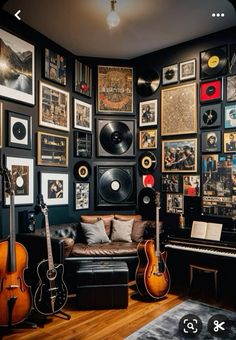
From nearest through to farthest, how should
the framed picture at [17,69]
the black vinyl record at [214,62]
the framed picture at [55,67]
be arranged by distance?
1. the framed picture at [17,69]
2. the black vinyl record at [214,62]
3. the framed picture at [55,67]

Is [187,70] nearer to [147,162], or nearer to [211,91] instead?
[211,91]

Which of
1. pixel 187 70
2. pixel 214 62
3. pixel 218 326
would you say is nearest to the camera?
pixel 218 326

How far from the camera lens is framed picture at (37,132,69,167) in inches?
181

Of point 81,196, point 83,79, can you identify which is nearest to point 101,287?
point 81,196

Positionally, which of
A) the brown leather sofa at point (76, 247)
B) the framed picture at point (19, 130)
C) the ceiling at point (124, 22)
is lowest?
the brown leather sofa at point (76, 247)

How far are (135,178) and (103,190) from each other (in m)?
0.63

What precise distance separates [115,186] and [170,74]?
7.15 feet

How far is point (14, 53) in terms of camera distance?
13.7ft

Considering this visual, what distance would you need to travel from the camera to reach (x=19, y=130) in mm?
4258

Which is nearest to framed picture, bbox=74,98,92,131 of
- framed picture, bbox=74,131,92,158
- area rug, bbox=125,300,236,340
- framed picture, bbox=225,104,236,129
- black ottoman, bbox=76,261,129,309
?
framed picture, bbox=74,131,92,158

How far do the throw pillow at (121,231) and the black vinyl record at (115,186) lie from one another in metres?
0.62

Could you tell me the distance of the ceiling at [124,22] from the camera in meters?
3.88

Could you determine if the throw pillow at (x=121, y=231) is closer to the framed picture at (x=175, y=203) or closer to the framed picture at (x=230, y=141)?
the framed picture at (x=175, y=203)

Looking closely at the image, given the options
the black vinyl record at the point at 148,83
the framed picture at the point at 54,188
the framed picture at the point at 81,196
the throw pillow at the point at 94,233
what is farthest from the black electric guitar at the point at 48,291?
the black vinyl record at the point at 148,83
